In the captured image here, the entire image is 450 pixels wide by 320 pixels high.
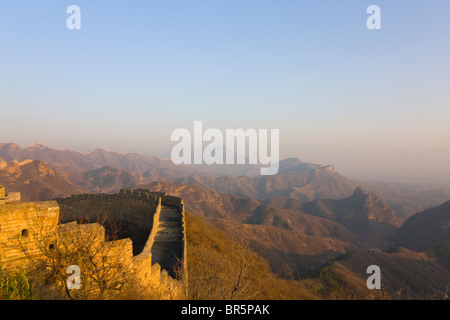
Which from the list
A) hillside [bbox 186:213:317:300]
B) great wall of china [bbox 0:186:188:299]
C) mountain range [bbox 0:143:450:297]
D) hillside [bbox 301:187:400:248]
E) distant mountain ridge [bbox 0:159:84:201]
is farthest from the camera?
hillside [bbox 301:187:400:248]

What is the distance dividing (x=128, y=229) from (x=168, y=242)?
4540mm

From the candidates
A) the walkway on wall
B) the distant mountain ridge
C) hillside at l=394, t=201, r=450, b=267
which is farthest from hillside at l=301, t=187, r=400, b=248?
the distant mountain ridge

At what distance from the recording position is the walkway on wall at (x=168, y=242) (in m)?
13.3

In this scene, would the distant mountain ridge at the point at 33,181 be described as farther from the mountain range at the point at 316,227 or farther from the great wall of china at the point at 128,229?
the great wall of china at the point at 128,229

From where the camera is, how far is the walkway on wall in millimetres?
13289

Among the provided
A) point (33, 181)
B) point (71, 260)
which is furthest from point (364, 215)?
point (33, 181)

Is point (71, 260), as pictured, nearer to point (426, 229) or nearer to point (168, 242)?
point (168, 242)

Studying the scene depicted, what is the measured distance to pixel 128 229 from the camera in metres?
18.4

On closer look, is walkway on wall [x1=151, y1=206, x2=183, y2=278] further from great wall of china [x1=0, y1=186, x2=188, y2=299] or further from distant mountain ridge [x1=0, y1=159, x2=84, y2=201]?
distant mountain ridge [x1=0, y1=159, x2=84, y2=201]

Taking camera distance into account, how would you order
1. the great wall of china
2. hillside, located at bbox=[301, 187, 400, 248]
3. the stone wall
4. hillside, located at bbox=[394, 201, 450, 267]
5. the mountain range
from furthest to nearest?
hillside, located at bbox=[301, 187, 400, 248]
hillside, located at bbox=[394, 201, 450, 267]
the mountain range
the great wall of china
the stone wall

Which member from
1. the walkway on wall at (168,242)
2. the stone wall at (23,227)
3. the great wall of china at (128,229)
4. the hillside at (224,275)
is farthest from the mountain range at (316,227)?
the stone wall at (23,227)

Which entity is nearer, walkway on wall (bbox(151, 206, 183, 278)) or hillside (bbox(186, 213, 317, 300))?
hillside (bbox(186, 213, 317, 300))
